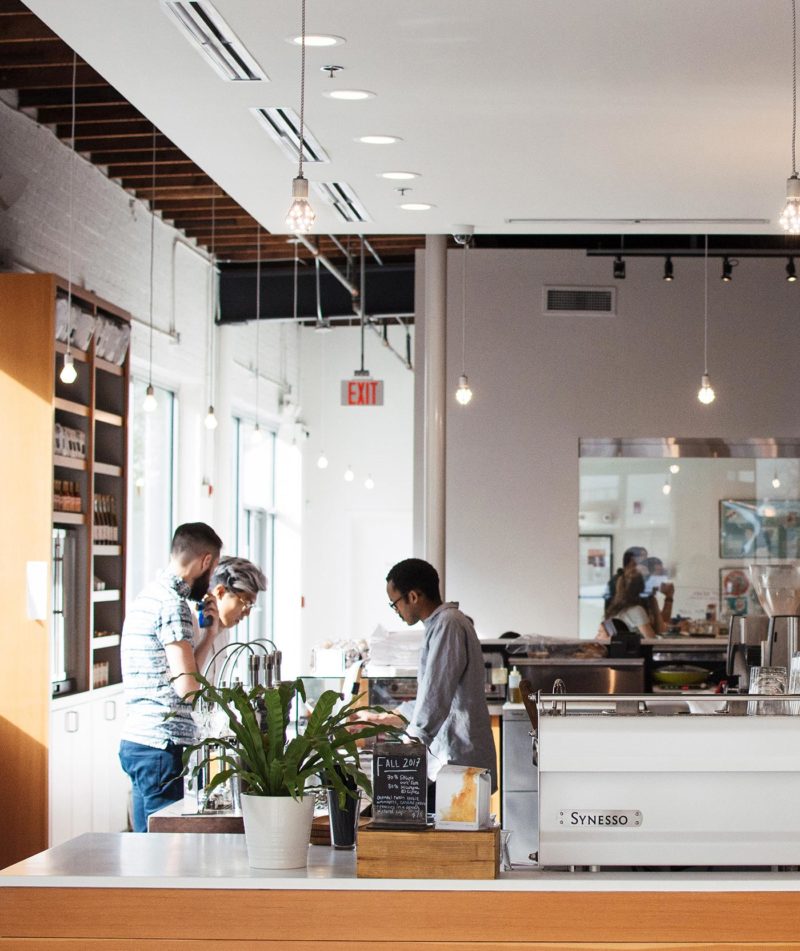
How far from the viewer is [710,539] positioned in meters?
9.47

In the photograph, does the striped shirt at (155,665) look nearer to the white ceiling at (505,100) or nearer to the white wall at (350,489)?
the white ceiling at (505,100)

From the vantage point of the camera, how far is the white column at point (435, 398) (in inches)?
338

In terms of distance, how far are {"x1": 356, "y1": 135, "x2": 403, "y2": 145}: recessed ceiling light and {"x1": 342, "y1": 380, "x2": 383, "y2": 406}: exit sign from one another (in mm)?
6765

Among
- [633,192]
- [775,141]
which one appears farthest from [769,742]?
[633,192]

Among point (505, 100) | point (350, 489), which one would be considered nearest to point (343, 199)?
point (505, 100)

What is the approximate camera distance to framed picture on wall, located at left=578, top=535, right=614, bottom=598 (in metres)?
9.46

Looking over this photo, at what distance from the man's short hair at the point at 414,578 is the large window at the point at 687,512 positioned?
4.83m

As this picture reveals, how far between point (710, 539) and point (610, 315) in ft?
5.71

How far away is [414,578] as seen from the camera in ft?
15.5

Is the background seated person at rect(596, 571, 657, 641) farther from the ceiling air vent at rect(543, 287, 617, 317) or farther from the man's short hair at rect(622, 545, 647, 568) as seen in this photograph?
the ceiling air vent at rect(543, 287, 617, 317)

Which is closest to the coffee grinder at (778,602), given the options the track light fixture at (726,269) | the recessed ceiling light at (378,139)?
the recessed ceiling light at (378,139)

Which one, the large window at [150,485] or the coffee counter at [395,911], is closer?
the coffee counter at [395,911]

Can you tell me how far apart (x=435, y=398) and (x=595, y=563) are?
1804mm

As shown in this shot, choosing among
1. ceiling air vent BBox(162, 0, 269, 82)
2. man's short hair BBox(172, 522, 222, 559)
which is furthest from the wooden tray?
ceiling air vent BBox(162, 0, 269, 82)
